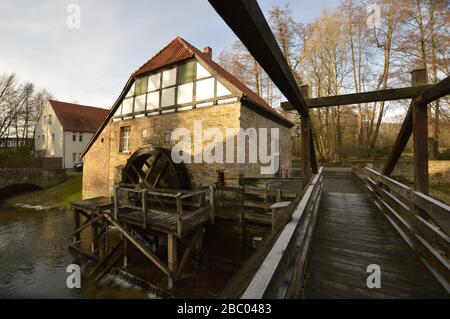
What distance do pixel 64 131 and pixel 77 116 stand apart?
136 inches

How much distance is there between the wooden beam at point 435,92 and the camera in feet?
8.07

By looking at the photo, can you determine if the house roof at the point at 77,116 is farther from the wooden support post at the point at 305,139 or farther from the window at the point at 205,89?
the wooden support post at the point at 305,139

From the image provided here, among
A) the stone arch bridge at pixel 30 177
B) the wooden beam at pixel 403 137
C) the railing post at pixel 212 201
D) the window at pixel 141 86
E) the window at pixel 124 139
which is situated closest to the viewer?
the wooden beam at pixel 403 137

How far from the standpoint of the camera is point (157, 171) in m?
9.51

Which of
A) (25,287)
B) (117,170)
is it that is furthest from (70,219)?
(25,287)

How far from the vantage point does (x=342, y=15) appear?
16109mm

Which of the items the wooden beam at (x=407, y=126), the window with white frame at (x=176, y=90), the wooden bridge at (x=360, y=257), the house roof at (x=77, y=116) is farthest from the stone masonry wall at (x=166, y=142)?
the house roof at (x=77, y=116)

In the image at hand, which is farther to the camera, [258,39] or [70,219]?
[70,219]

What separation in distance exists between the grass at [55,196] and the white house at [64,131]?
623cm

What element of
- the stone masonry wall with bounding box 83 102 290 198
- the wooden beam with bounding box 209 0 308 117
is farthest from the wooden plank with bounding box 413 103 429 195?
the stone masonry wall with bounding box 83 102 290 198

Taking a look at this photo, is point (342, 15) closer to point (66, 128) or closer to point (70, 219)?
point (70, 219)

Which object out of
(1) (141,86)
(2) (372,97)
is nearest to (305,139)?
(2) (372,97)

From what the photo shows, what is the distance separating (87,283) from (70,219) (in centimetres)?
808

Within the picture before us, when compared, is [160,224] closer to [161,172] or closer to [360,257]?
[161,172]
